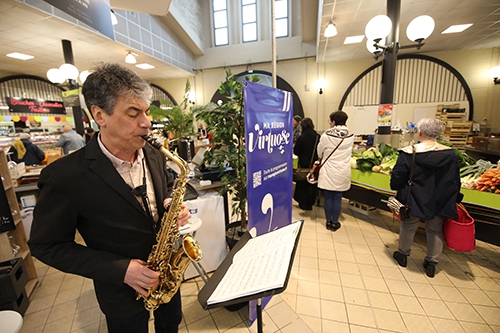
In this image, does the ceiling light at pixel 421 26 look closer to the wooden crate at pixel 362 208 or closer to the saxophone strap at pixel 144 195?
the wooden crate at pixel 362 208

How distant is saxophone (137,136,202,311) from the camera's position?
1112mm

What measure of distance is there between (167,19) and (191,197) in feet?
25.2

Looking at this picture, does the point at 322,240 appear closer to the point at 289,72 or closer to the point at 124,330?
the point at 124,330

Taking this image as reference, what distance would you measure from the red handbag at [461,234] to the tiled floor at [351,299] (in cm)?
41

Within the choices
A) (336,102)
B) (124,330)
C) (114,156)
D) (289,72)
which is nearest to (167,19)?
(289,72)

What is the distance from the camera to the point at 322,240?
118 inches

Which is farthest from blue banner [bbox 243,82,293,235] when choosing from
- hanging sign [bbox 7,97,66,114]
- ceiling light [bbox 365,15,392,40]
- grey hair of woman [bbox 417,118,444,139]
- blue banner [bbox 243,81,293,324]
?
hanging sign [bbox 7,97,66,114]

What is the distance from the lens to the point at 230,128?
193 centimetres

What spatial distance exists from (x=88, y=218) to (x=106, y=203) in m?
0.10

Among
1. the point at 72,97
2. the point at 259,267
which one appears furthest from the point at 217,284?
the point at 72,97

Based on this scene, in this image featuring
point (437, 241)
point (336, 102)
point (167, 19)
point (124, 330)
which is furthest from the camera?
point (336, 102)

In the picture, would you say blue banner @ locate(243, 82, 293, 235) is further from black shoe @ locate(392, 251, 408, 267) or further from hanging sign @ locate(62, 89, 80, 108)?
hanging sign @ locate(62, 89, 80, 108)

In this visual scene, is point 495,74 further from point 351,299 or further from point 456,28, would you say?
point 351,299

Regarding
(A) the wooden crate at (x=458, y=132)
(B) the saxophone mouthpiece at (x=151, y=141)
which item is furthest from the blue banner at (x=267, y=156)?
(A) the wooden crate at (x=458, y=132)
